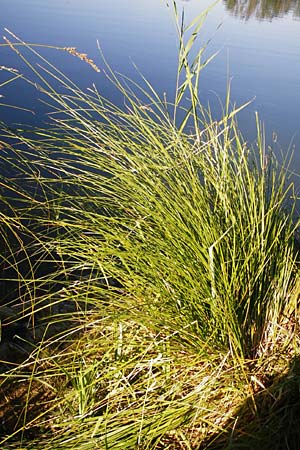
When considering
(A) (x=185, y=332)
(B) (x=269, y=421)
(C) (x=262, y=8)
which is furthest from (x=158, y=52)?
(C) (x=262, y=8)

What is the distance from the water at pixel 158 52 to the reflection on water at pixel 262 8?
1.11 meters

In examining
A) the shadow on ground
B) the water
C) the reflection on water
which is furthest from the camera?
the reflection on water

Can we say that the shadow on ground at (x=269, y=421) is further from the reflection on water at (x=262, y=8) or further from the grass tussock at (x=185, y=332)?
the reflection on water at (x=262, y=8)

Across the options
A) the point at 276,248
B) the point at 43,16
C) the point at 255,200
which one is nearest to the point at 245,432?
the point at 276,248

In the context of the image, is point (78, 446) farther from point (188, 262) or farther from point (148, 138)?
point (148, 138)

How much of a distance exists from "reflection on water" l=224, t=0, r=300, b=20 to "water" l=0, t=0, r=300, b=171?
1.11 metres

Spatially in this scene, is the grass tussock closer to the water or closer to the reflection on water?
the water

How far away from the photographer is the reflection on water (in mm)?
12102

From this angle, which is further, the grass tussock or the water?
the water

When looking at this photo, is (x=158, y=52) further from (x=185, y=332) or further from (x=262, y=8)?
(x=262, y=8)

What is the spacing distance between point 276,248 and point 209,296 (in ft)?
1.05

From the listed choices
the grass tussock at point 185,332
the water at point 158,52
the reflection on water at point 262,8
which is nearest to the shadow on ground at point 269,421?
the grass tussock at point 185,332

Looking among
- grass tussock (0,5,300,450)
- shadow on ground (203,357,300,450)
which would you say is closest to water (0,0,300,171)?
grass tussock (0,5,300,450)

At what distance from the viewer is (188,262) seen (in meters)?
→ 1.25
